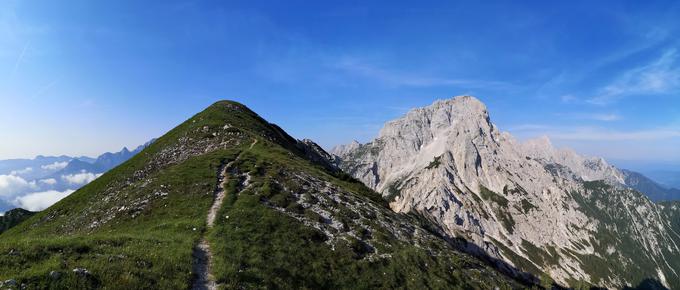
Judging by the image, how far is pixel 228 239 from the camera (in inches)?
1119

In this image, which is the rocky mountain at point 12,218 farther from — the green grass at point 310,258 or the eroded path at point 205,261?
the green grass at point 310,258

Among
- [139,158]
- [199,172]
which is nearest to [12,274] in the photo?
[199,172]

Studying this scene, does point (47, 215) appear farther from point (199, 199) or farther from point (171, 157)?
point (199, 199)

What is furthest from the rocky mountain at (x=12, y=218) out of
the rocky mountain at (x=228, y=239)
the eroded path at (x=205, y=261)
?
the eroded path at (x=205, y=261)

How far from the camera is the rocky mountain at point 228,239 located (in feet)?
61.4

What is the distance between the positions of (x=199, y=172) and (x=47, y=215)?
26.0m

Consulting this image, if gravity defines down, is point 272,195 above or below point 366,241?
above

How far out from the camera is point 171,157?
214ft

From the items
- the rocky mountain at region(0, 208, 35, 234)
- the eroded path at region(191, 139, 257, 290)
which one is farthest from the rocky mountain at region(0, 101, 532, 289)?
the rocky mountain at region(0, 208, 35, 234)

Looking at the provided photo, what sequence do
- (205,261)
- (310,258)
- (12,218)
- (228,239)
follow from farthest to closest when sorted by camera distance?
(12,218) < (310,258) < (228,239) < (205,261)

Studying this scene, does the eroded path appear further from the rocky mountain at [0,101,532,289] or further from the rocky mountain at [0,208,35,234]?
the rocky mountain at [0,208,35,234]

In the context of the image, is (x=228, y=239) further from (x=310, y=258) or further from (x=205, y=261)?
(x=310, y=258)

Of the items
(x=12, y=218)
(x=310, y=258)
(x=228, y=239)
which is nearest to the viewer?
(x=228, y=239)

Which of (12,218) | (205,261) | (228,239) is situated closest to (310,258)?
(228,239)
